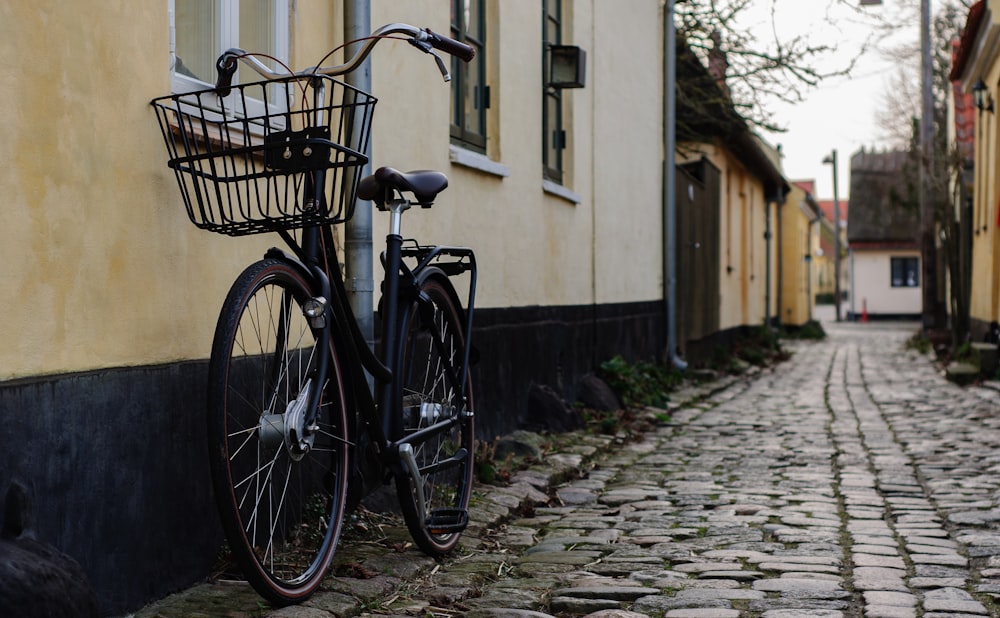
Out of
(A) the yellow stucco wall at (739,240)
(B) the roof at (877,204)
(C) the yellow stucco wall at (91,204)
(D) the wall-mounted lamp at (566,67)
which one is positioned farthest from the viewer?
(B) the roof at (877,204)

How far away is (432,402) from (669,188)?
901 cm

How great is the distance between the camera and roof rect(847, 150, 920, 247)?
50.1m

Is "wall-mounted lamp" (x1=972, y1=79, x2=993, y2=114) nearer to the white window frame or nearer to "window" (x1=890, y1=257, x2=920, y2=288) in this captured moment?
the white window frame

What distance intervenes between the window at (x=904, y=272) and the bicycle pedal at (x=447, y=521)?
4854 cm

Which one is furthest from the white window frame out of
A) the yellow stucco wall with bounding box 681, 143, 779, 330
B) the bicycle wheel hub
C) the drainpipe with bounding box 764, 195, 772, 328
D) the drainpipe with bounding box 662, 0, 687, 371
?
the drainpipe with bounding box 764, 195, 772, 328

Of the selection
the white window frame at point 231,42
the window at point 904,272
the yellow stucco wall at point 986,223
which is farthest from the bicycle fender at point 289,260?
the window at point 904,272

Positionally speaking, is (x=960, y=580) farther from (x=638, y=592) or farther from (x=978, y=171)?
(x=978, y=171)

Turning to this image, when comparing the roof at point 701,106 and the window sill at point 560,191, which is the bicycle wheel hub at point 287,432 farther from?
the roof at point 701,106

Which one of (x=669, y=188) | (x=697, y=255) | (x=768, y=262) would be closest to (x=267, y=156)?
(x=669, y=188)

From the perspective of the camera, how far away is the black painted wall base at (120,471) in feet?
9.94

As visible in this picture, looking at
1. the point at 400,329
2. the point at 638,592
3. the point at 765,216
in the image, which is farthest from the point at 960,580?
the point at 765,216

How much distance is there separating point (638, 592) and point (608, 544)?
922mm

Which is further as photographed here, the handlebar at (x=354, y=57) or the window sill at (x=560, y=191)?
the window sill at (x=560, y=191)

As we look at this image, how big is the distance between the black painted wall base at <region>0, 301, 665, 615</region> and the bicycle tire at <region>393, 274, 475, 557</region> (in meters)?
0.69
